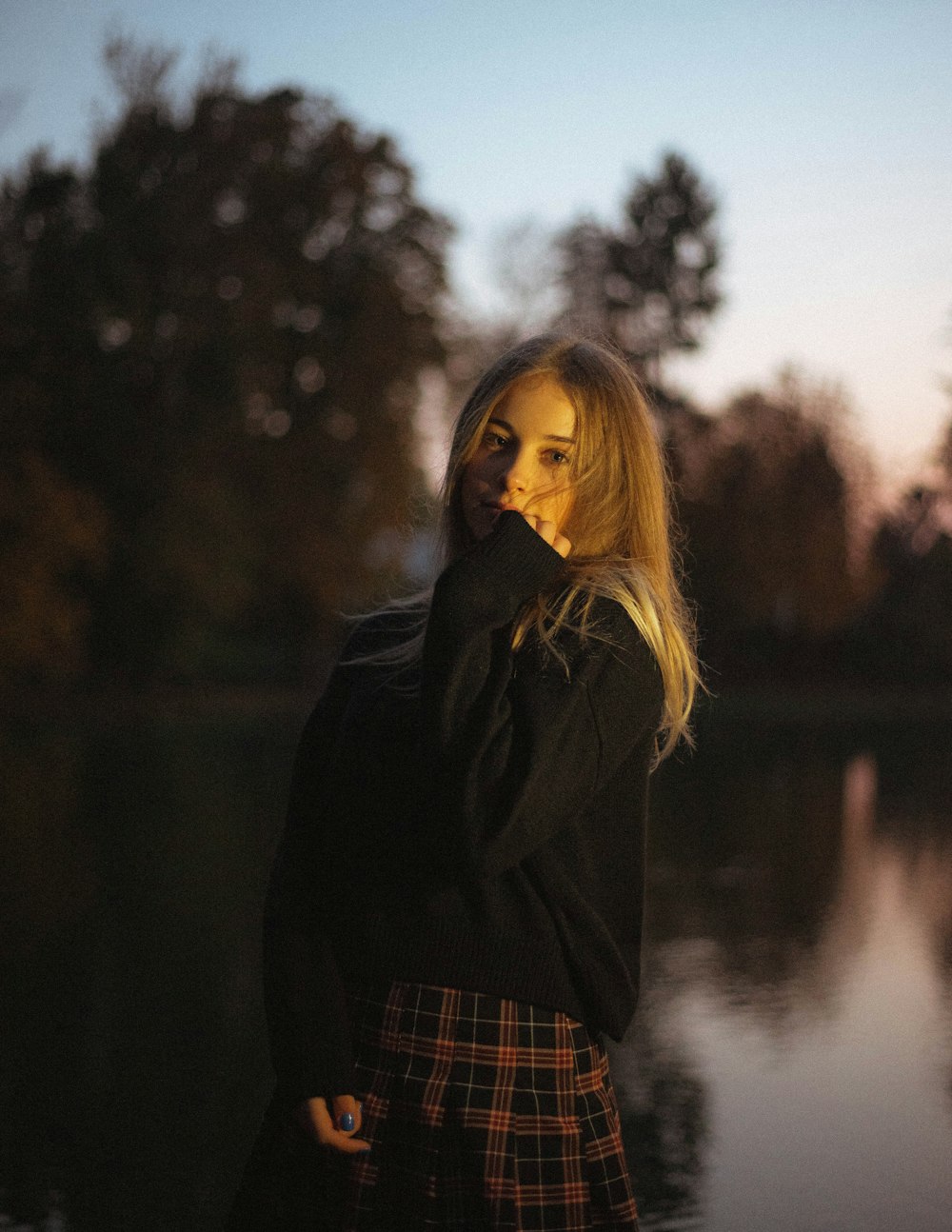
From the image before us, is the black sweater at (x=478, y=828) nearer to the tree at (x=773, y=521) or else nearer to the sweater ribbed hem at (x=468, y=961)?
the sweater ribbed hem at (x=468, y=961)

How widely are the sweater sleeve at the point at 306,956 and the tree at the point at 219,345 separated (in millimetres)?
23535

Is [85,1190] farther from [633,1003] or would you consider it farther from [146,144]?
[146,144]

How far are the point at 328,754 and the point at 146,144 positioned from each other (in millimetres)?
29247

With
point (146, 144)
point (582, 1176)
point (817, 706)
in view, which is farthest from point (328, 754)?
point (817, 706)

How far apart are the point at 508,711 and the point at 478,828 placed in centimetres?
16

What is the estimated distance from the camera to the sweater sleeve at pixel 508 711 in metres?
1.86

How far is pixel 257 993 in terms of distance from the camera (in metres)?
6.77

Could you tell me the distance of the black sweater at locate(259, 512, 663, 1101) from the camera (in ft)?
6.18

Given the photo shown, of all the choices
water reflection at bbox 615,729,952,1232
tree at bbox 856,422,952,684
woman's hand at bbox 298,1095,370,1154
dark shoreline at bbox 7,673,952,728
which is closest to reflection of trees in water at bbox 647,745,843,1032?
water reflection at bbox 615,729,952,1232

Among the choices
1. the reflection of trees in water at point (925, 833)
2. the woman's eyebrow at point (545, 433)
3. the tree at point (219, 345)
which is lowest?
the reflection of trees in water at point (925, 833)

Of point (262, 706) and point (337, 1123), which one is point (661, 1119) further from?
point (262, 706)

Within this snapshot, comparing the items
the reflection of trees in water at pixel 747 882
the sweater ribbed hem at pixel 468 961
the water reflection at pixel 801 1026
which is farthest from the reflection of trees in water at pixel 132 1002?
the sweater ribbed hem at pixel 468 961

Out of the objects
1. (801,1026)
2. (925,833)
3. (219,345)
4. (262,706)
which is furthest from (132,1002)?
(219,345)

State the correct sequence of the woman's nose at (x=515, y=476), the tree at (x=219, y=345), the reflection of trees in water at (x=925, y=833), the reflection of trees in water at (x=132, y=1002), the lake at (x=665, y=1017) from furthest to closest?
the tree at (x=219, y=345) < the reflection of trees in water at (x=925, y=833) < the reflection of trees in water at (x=132, y=1002) < the lake at (x=665, y=1017) < the woman's nose at (x=515, y=476)
